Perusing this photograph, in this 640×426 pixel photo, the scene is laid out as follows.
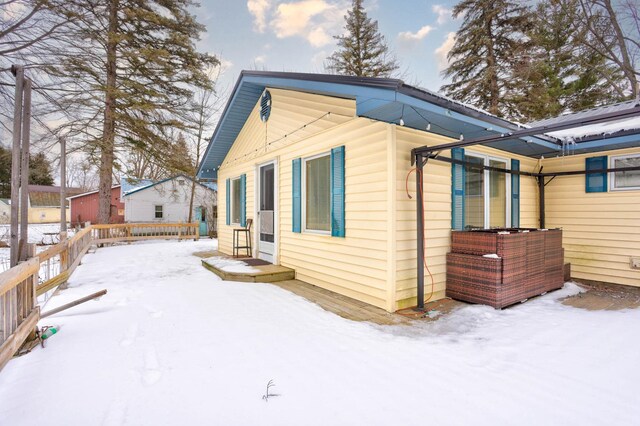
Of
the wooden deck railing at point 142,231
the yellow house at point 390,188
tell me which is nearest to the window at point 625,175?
the yellow house at point 390,188

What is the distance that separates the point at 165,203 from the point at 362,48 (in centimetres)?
1446

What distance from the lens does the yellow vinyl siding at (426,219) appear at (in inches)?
150

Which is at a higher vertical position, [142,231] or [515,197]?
[515,197]

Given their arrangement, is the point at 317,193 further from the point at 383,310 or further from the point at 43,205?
the point at 43,205

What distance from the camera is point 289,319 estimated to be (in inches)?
134

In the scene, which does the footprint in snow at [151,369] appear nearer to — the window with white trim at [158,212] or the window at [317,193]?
the window at [317,193]

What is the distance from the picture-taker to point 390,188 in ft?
12.1

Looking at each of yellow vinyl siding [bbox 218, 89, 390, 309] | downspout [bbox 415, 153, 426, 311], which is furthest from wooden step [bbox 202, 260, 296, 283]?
downspout [bbox 415, 153, 426, 311]

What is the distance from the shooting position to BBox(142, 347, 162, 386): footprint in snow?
2156 millimetres

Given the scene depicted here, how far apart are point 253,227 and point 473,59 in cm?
1040

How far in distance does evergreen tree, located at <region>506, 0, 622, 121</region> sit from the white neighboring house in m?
15.6

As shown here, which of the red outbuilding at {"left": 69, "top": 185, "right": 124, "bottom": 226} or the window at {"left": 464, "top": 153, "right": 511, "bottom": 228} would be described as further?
the red outbuilding at {"left": 69, "top": 185, "right": 124, "bottom": 226}

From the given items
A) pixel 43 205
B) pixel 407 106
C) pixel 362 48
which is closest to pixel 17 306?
pixel 407 106

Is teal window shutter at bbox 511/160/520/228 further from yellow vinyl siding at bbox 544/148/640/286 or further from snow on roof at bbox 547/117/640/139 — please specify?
yellow vinyl siding at bbox 544/148/640/286
